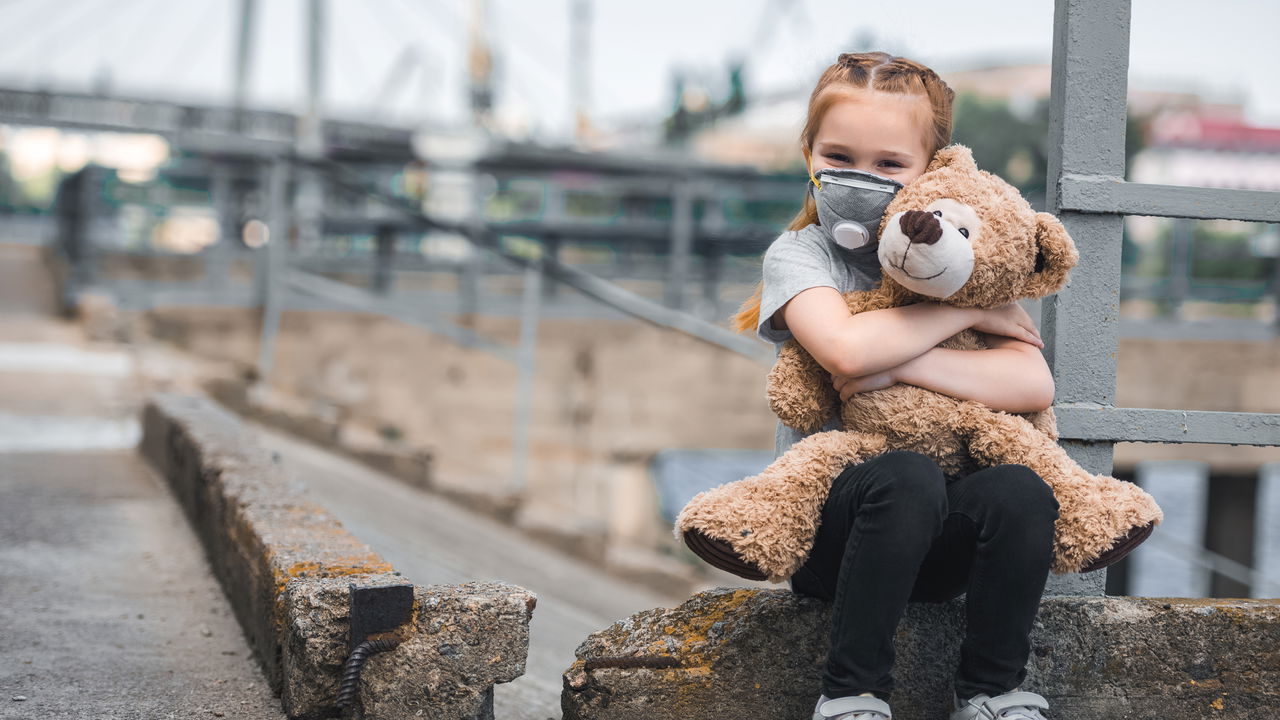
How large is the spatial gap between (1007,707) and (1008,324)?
0.58 metres

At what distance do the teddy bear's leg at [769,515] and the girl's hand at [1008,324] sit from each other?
289 mm

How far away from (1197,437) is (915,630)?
622 mm

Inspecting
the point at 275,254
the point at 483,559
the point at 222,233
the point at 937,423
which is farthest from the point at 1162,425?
the point at 222,233

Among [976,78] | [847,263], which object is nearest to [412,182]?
[847,263]

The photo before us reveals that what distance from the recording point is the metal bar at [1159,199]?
73.8 inches

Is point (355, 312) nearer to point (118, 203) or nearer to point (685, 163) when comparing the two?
point (118, 203)

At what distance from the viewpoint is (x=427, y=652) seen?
1.66 meters

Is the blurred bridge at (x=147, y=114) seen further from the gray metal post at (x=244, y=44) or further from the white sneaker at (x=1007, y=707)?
the white sneaker at (x=1007, y=707)

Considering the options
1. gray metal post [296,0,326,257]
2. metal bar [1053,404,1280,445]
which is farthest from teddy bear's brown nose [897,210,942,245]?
gray metal post [296,0,326,257]

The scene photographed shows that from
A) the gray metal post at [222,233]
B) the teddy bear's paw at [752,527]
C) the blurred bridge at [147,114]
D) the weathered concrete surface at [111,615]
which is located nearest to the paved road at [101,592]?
the weathered concrete surface at [111,615]

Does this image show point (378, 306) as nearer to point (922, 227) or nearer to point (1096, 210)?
point (1096, 210)

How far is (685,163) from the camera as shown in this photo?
52.0ft

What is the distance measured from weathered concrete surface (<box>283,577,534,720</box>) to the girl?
18.8 inches

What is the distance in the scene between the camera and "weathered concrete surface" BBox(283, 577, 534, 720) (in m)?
1.65
